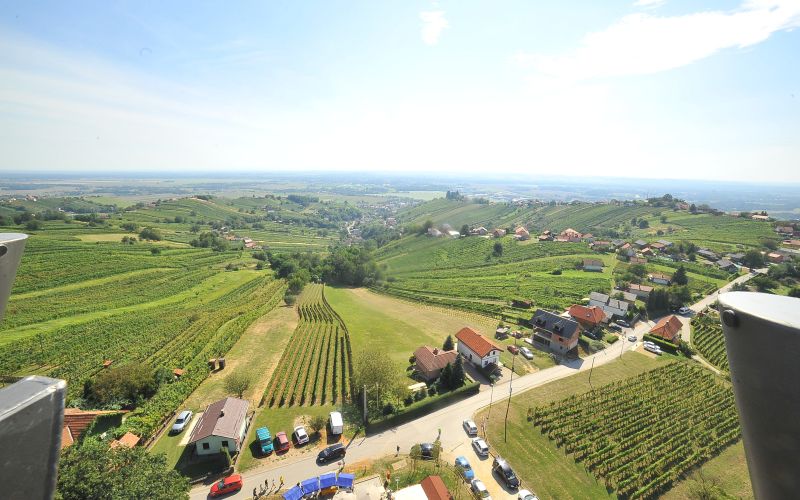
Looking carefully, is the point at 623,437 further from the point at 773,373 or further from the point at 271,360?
the point at 271,360

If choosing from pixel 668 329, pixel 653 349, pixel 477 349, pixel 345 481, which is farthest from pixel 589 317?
pixel 345 481

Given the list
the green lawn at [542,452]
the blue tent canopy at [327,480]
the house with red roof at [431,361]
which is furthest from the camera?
the house with red roof at [431,361]

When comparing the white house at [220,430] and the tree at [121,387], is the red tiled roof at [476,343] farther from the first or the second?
the tree at [121,387]

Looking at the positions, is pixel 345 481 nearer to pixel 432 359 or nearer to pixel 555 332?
pixel 432 359

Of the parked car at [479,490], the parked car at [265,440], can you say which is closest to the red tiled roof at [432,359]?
the parked car at [479,490]

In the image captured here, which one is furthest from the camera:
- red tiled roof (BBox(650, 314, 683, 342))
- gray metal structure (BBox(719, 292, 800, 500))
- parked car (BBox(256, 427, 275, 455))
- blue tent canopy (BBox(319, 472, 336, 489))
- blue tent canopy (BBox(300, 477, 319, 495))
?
red tiled roof (BBox(650, 314, 683, 342))

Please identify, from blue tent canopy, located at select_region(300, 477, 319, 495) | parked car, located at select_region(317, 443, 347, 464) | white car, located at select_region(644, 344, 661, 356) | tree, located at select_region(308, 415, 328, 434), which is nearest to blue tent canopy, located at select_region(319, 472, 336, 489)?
blue tent canopy, located at select_region(300, 477, 319, 495)

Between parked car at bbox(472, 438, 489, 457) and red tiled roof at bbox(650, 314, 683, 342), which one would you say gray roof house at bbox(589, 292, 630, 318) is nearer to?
red tiled roof at bbox(650, 314, 683, 342)
